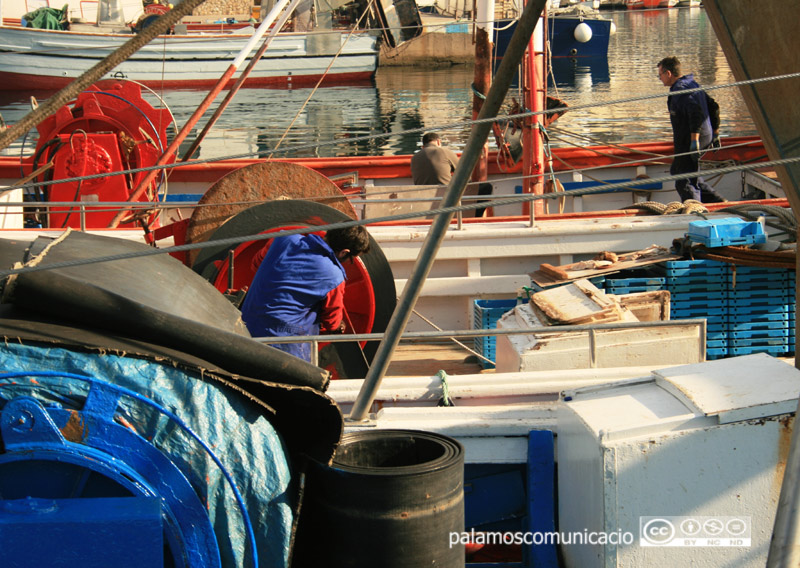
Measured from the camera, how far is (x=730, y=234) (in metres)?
7.02

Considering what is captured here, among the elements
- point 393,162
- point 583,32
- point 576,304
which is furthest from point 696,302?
point 583,32

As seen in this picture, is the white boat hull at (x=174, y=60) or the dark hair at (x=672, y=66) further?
the white boat hull at (x=174, y=60)

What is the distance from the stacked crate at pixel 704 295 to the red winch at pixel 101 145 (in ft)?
18.1

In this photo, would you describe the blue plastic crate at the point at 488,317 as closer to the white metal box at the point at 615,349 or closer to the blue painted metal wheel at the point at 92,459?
the white metal box at the point at 615,349

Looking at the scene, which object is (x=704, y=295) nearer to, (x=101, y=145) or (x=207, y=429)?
(x=207, y=429)

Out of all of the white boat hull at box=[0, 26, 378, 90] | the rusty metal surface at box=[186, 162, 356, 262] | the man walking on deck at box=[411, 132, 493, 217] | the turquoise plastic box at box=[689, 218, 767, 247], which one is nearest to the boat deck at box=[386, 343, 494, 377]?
the rusty metal surface at box=[186, 162, 356, 262]

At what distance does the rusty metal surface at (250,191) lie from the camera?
678 centimetres

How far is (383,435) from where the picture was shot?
337cm

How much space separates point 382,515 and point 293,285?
2521 millimetres

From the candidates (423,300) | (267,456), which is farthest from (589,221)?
(267,456)

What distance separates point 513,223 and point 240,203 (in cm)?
292

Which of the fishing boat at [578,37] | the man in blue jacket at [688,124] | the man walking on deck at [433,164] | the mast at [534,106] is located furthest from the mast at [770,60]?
the fishing boat at [578,37]

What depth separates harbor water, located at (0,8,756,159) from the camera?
78.0 feet

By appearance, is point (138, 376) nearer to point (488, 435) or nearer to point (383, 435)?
point (383, 435)
